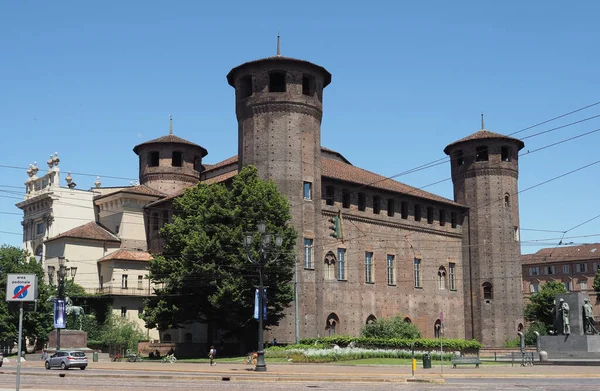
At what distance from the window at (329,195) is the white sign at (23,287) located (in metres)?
39.9

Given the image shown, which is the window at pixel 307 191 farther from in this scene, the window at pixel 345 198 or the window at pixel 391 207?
the window at pixel 391 207

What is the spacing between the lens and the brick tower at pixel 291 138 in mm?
51125

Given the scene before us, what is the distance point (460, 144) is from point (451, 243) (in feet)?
30.1

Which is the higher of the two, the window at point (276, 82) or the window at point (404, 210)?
the window at point (276, 82)

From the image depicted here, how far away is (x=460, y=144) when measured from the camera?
68875 mm

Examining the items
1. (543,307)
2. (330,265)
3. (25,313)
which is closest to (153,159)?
(25,313)

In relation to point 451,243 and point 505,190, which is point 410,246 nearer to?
point 451,243

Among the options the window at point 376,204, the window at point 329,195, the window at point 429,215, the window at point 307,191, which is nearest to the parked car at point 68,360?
the window at point 307,191

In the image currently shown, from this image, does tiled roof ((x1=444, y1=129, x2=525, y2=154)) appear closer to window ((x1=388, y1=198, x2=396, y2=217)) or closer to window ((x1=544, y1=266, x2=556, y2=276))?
window ((x1=388, y1=198, x2=396, y2=217))

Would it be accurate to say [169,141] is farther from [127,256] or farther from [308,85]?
[308,85]

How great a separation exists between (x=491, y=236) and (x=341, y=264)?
56.3 feet

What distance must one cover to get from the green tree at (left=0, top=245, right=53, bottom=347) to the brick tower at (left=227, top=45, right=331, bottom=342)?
774 inches

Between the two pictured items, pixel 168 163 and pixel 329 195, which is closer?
pixel 329 195

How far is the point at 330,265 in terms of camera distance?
5503cm
